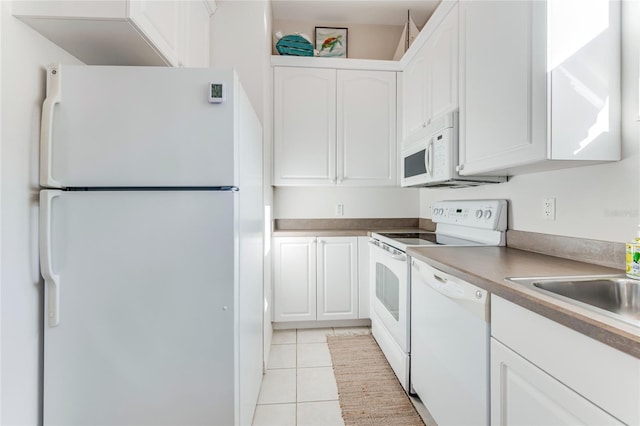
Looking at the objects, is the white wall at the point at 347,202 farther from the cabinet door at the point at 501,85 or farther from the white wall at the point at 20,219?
the white wall at the point at 20,219

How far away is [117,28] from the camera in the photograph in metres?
1.08

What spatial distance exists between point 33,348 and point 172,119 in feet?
3.28

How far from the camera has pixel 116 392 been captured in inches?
42.9

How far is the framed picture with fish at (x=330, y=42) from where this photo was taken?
2.88m

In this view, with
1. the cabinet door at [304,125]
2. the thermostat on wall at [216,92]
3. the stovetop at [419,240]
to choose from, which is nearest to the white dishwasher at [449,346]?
the stovetop at [419,240]

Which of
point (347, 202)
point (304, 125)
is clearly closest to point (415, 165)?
point (347, 202)

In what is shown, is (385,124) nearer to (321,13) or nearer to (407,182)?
(407,182)

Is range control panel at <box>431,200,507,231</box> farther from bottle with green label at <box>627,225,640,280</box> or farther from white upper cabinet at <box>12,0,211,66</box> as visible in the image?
white upper cabinet at <box>12,0,211,66</box>

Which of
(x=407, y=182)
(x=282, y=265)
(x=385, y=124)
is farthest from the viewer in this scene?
(x=385, y=124)

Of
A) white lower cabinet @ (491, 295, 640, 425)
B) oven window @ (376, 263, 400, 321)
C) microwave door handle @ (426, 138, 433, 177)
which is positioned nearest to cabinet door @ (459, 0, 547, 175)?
microwave door handle @ (426, 138, 433, 177)

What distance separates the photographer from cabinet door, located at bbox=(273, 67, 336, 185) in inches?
103

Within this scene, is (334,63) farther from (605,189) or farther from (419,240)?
(605,189)

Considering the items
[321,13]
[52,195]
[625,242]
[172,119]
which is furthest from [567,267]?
[321,13]

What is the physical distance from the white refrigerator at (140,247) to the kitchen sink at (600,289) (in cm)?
113
